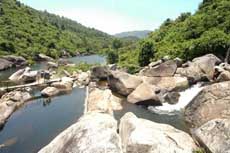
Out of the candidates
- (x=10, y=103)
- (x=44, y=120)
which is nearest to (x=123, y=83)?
(x=44, y=120)

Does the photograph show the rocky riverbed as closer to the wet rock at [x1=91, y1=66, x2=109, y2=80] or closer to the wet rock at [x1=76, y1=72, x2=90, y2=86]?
the wet rock at [x1=91, y1=66, x2=109, y2=80]

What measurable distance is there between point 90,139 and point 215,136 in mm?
5400

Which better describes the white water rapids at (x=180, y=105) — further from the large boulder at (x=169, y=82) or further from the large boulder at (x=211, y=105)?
the large boulder at (x=211, y=105)

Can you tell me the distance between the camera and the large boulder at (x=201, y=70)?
1549 inches

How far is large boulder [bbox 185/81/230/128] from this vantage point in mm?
18953

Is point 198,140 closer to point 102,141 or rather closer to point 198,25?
point 102,141

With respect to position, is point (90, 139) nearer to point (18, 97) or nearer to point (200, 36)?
point (18, 97)

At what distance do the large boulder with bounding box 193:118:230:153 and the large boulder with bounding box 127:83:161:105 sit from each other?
1804cm

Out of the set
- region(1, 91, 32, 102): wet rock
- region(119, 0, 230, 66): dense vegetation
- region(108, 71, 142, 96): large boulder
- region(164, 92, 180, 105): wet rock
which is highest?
region(119, 0, 230, 66): dense vegetation

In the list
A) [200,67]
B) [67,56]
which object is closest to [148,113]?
[200,67]

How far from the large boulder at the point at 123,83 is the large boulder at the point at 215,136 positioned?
2212cm

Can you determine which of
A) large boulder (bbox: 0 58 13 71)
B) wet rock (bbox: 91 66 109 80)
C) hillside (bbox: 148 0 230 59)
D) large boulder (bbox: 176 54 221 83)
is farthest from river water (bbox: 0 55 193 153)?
large boulder (bbox: 0 58 13 71)

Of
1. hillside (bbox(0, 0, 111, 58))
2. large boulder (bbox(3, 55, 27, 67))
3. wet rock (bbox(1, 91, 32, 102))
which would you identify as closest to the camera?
wet rock (bbox(1, 91, 32, 102))

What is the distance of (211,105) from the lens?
19.5 metres
